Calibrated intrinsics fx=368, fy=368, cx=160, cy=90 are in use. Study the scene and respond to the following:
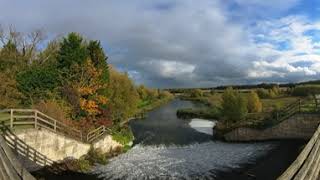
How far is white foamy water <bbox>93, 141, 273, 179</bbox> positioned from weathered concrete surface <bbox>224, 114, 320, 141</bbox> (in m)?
1.94

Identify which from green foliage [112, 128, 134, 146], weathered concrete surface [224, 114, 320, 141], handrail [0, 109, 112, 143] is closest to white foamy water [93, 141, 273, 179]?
green foliage [112, 128, 134, 146]

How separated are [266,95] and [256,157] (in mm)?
61153

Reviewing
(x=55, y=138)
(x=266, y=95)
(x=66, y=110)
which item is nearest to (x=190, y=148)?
(x=66, y=110)

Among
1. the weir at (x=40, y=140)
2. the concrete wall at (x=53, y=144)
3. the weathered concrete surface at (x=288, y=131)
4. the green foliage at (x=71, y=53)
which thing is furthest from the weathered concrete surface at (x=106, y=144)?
the weathered concrete surface at (x=288, y=131)

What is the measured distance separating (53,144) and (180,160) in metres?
9.09

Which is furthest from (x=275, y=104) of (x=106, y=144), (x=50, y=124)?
(x=50, y=124)

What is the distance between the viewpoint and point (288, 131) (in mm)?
32344

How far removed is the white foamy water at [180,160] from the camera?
74.3ft

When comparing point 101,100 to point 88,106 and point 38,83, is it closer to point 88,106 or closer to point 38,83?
point 88,106

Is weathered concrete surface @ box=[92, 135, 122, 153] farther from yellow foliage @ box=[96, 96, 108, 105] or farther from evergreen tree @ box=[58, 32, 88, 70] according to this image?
evergreen tree @ box=[58, 32, 88, 70]

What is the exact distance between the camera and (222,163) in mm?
25156

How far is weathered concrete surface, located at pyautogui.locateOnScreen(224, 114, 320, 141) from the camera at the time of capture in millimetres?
31328

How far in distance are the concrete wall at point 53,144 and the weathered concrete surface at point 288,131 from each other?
49.0 ft

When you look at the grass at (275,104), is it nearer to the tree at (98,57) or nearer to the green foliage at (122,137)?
the green foliage at (122,137)
